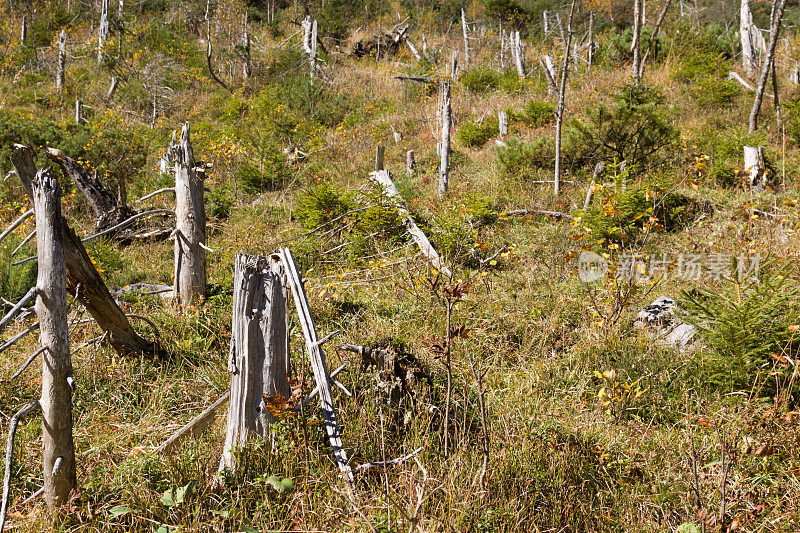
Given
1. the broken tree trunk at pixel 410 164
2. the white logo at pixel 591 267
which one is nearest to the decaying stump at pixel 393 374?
the white logo at pixel 591 267

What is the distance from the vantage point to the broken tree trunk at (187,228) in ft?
15.1

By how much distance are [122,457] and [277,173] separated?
7.25m

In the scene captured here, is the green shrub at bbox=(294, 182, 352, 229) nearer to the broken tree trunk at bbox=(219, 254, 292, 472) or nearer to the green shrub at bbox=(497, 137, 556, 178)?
the green shrub at bbox=(497, 137, 556, 178)

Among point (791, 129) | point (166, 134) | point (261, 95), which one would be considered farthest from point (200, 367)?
point (261, 95)

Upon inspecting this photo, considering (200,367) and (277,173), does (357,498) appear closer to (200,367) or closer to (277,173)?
(200,367)

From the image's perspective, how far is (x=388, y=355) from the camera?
283 cm

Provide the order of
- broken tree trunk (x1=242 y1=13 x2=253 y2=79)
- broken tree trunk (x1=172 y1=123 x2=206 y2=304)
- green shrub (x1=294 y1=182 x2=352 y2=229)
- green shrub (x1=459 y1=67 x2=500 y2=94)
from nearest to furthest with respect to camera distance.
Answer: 1. broken tree trunk (x1=172 y1=123 x2=206 y2=304)
2. green shrub (x1=294 y1=182 x2=352 y2=229)
3. green shrub (x1=459 y1=67 x2=500 y2=94)
4. broken tree trunk (x1=242 y1=13 x2=253 y2=79)

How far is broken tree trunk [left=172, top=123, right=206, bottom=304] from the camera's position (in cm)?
461

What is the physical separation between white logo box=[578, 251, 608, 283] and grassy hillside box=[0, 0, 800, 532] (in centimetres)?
11

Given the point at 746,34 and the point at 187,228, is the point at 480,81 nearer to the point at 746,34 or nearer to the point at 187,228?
the point at 746,34

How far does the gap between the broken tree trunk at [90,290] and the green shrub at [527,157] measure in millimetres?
6328

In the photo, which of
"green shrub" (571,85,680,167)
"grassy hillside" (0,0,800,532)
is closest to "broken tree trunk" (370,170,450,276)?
"grassy hillside" (0,0,800,532)

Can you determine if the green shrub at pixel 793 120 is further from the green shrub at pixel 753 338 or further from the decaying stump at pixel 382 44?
the decaying stump at pixel 382 44

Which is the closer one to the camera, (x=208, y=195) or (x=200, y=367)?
(x=200, y=367)
